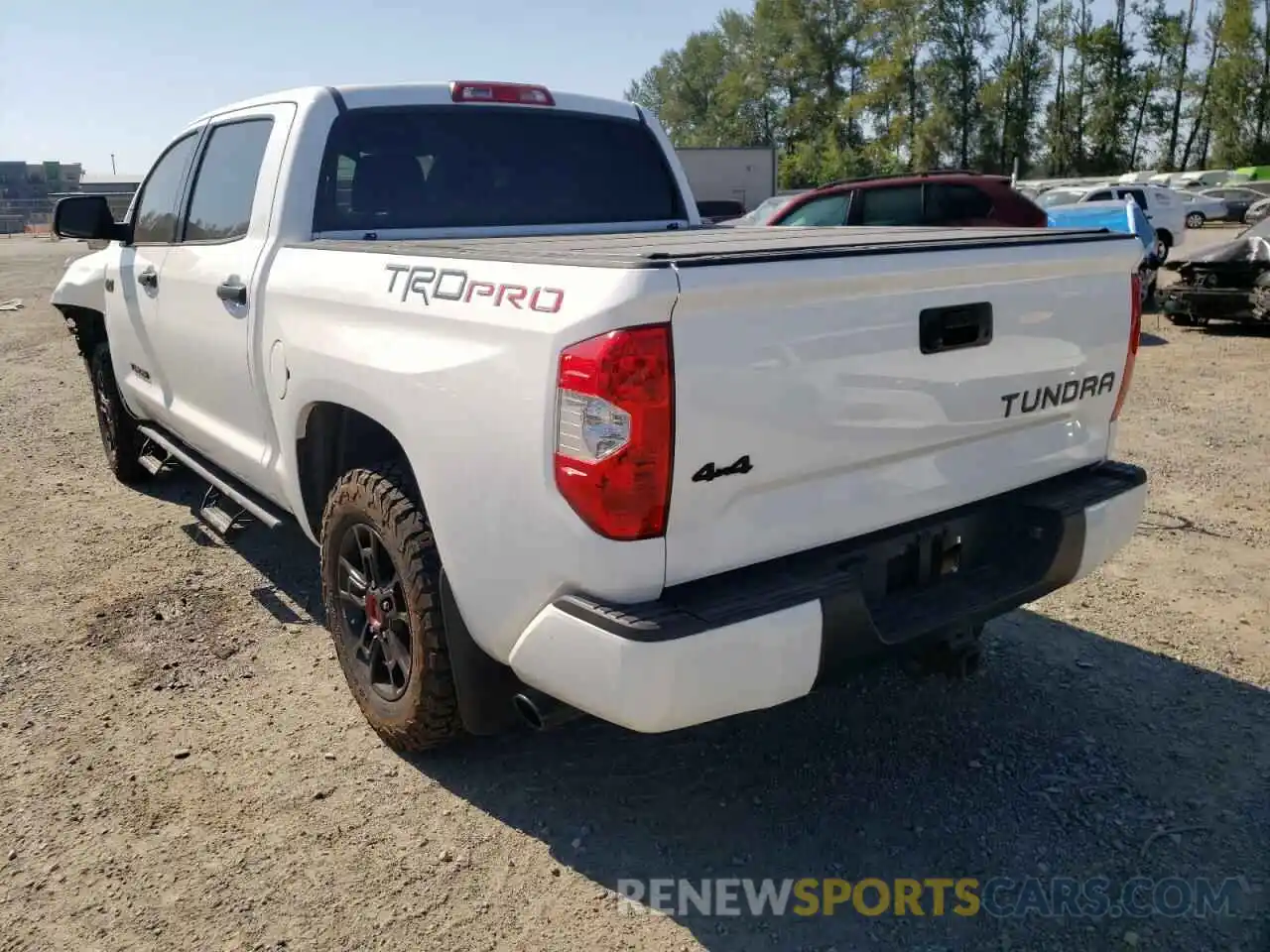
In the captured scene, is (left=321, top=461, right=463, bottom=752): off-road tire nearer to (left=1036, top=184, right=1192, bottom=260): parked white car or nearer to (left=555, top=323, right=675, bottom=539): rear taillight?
(left=555, top=323, right=675, bottom=539): rear taillight

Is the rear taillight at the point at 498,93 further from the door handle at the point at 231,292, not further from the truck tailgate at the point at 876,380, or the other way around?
the truck tailgate at the point at 876,380

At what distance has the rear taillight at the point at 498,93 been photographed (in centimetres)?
402

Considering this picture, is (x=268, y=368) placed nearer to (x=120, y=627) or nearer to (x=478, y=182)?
(x=478, y=182)

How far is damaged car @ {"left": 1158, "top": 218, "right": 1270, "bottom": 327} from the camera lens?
10.6m

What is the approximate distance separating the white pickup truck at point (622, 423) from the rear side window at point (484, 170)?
1 cm

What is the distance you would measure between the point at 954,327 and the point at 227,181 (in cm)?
294

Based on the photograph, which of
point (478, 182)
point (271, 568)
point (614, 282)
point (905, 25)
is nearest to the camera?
point (614, 282)

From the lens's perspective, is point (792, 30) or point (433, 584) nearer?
point (433, 584)

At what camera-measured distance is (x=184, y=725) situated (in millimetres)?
3434

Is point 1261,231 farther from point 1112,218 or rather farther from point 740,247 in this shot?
point 740,247

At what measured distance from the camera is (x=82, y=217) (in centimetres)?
475

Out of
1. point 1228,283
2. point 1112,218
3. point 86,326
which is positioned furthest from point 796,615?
point 1112,218

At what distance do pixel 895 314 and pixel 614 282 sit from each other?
29.6 inches

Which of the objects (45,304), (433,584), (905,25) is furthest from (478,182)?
(905,25)
